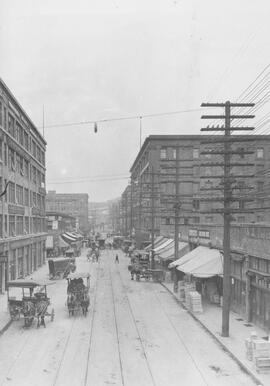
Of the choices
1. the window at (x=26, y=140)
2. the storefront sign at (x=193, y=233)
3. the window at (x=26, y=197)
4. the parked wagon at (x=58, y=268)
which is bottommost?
the parked wagon at (x=58, y=268)

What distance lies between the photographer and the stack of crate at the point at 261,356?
1583cm

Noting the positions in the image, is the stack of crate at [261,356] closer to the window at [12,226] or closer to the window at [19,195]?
the window at [12,226]

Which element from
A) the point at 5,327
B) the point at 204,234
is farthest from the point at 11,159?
Answer: the point at 5,327

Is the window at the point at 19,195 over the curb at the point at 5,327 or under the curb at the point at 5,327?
over

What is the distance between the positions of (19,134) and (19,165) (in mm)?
3314

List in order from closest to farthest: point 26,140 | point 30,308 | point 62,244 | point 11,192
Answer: point 30,308
point 11,192
point 26,140
point 62,244

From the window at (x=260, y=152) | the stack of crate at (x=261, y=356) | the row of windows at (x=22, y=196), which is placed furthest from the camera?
the window at (x=260, y=152)

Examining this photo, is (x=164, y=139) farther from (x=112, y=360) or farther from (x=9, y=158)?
(x=112, y=360)

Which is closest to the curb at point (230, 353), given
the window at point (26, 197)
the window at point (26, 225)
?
the window at point (26, 225)

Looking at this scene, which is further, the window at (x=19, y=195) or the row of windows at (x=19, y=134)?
the window at (x=19, y=195)

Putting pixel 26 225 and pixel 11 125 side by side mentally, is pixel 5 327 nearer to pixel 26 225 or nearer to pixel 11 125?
pixel 11 125

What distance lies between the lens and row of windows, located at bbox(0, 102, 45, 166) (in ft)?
134

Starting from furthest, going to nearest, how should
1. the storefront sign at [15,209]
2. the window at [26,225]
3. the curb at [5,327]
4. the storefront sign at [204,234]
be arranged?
1. the window at [26,225]
2. the storefront sign at [15,209]
3. the storefront sign at [204,234]
4. the curb at [5,327]

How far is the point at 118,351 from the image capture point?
61.4 feet
